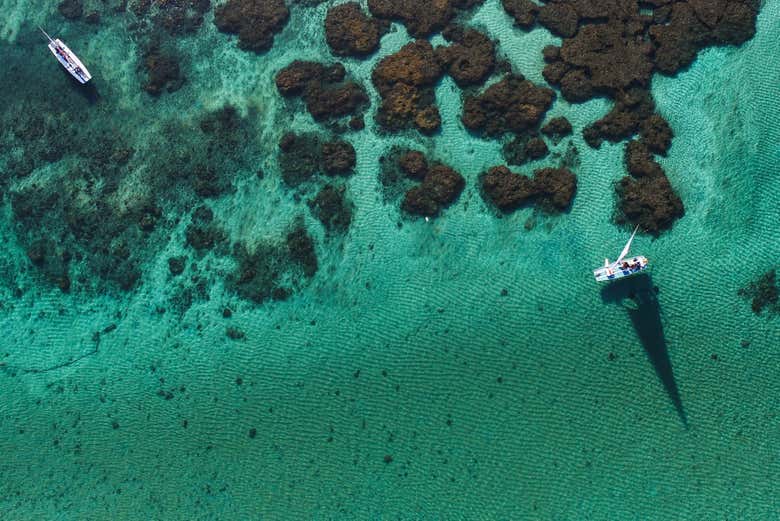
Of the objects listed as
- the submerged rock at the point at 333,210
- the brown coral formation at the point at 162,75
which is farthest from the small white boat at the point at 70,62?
the submerged rock at the point at 333,210

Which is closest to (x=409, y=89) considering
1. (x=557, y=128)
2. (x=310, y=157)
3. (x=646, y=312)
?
(x=310, y=157)

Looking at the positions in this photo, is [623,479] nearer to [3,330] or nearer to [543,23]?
[543,23]

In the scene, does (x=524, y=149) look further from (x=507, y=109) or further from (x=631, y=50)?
(x=631, y=50)

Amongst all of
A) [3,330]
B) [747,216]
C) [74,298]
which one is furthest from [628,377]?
[3,330]

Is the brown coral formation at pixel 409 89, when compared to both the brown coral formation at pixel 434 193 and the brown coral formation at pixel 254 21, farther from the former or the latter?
the brown coral formation at pixel 254 21

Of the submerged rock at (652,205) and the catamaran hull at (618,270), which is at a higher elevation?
the submerged rock at (652,205)

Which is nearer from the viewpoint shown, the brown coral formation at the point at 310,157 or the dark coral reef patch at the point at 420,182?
the dark coral reef patch at the point at 420,182

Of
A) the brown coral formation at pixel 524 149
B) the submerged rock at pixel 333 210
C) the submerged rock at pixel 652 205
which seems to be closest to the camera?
the submerged rock at pixel 652 205

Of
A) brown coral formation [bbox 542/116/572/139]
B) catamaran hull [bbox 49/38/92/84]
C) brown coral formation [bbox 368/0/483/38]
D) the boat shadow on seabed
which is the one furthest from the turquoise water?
catamaran hull [bbox 49/38/92/84]
